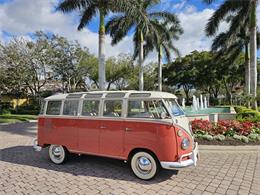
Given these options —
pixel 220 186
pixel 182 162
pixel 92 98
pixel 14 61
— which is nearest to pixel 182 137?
pixel 182 162

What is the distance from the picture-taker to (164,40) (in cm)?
2708

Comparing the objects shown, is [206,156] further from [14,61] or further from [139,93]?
[14,61]

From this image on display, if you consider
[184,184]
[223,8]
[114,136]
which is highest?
[223,8]

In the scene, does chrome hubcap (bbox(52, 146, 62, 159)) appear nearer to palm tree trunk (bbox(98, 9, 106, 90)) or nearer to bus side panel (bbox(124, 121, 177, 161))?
A: bus side panel (bbox(124, 121, 177, 161))

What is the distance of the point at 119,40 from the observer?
22.4 m

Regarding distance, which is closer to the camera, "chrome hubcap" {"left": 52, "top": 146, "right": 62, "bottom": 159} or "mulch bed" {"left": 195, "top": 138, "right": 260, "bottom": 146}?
"chrome hubcap" {"left": 52, "top": 146, "right": 62, "bottom": 159}

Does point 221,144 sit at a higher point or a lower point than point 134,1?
lower

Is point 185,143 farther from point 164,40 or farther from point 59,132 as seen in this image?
point 164,40

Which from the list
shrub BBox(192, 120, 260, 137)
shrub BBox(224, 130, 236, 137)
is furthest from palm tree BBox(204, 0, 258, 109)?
shrub BBox(224, 130, 236, 137)

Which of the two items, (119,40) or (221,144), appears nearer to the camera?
(221,144)

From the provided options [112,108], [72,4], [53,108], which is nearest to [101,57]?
[72,4]

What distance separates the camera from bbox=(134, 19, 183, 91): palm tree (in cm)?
2462

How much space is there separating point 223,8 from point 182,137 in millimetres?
16673

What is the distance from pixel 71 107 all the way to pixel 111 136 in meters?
1.49
